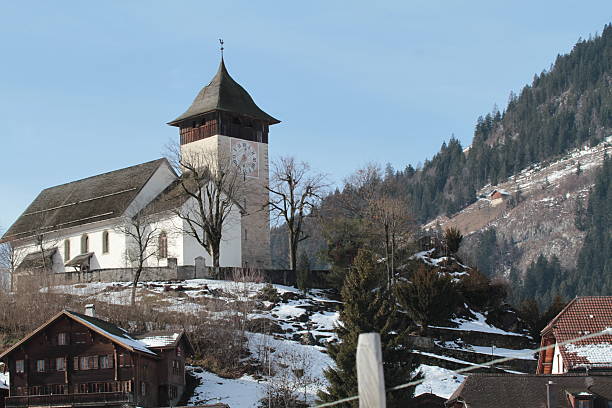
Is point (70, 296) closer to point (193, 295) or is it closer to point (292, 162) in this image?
point (193, 295)

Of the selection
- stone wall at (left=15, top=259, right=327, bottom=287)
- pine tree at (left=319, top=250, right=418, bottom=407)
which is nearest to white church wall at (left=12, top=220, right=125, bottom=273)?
stone wall at (left=15, top=259, right=327, bottom=287)

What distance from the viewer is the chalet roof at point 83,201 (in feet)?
282

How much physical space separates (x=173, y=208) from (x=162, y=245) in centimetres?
283

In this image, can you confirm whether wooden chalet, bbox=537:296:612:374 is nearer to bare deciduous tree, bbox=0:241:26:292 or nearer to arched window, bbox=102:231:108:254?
arched window, bbox=102:231:108:254

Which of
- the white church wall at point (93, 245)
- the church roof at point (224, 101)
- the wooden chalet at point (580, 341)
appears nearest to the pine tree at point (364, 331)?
the wooden chalet at point (580, 341)

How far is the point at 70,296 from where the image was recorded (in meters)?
71.2

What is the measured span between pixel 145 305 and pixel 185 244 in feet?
40.4

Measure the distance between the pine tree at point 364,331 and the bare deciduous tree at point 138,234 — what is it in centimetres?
2974

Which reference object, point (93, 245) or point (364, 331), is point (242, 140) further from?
point (364, 331)

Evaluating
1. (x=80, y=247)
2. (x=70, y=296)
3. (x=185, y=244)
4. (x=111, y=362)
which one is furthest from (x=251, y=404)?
(x=80, y=247)

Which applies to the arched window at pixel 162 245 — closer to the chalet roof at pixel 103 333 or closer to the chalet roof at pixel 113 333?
the chalet roof at pixel 113 333

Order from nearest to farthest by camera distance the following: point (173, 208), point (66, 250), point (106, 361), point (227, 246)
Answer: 1. point (106, 361)
2. point (173, 208)
3. point (227, 246)
4. point (66, 250)

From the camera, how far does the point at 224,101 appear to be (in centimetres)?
8781

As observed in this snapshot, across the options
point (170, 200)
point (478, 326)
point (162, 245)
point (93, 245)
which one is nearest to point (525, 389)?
point (478, 326)
